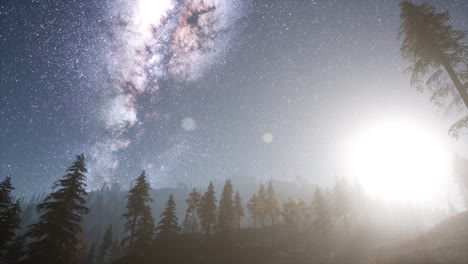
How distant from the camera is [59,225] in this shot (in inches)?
789

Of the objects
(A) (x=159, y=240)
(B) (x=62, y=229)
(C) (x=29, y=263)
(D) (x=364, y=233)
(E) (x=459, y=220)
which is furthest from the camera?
(D) (x=364, y=233)

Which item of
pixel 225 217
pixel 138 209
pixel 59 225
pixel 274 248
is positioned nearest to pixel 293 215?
pixel 274 248

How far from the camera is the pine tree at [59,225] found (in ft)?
62.3

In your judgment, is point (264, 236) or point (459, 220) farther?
point (264, 236)

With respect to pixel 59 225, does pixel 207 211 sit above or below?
above

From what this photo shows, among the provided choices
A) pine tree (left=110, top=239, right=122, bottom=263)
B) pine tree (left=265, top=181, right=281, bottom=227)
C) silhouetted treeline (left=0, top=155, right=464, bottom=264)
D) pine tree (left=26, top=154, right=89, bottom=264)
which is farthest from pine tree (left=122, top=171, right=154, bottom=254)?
pine tree (left=110, top=239, right=122, bottom=263)

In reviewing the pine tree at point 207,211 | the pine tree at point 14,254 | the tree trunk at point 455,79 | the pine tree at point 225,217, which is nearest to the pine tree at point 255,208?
the pine tree at point 225,217

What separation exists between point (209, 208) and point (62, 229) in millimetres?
37669

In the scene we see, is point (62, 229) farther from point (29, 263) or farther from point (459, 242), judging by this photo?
point (459, 242)

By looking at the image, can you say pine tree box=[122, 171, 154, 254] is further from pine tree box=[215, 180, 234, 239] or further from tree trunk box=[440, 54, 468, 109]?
tree trunk box=[440, 54, 468, 109]

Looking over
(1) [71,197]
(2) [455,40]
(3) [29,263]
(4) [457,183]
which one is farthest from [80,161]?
(4) [457,183]

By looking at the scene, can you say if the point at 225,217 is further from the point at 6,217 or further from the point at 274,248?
the point at 6,217

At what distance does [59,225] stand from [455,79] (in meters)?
31.3

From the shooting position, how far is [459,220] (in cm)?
2947
